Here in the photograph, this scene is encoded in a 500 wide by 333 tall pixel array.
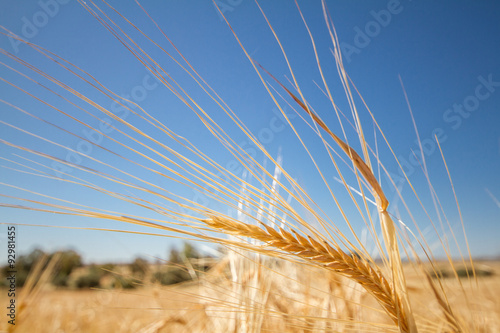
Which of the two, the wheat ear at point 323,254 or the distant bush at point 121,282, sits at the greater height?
the wheat ear at point 323,254

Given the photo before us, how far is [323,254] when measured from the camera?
751 mm

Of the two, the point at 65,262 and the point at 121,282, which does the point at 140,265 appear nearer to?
the point at 121,282

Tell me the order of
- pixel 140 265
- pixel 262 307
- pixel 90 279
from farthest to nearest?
pixel 90 279, pixel 140 265, pixel 262 307

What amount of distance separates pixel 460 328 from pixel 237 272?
97cm

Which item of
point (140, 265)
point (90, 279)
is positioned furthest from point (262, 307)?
point (90, 279)

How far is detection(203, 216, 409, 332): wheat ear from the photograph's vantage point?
75 cm

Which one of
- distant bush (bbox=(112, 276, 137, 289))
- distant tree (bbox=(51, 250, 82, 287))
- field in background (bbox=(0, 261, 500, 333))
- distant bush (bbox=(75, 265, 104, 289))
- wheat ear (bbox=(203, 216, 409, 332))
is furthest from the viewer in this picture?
distant bush (bbox=(75, 265, 104, 289))

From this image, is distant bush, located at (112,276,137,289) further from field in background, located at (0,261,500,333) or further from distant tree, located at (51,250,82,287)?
distant tree, located at (51,250,82,287)

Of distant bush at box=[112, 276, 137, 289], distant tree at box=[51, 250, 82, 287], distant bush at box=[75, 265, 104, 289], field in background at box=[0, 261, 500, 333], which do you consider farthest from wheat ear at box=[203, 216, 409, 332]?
distant bush at box=[75, 265, 104, 289]

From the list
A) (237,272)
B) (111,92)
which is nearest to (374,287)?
(111,92)

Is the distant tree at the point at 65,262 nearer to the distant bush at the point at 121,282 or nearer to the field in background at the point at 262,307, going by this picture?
the field in background at the point at 262,307

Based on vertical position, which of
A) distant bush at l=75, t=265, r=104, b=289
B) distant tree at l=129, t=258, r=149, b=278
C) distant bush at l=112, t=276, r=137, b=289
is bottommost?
distant bush at l=75, t=265, r=104, b=289

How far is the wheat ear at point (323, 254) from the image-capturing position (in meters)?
0.75

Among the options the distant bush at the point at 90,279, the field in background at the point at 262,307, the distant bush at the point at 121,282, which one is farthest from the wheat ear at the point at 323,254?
the distant bush at the point at 90,279
